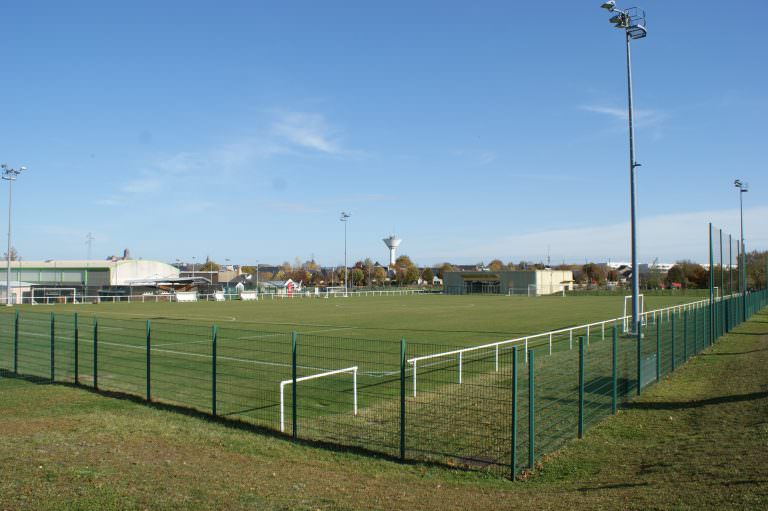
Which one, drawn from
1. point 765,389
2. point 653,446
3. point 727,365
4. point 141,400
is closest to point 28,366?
point 141,400

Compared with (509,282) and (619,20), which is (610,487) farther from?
(509,282)

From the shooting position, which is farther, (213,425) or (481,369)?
(481,369)

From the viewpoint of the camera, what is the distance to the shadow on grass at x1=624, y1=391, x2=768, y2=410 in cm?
1298

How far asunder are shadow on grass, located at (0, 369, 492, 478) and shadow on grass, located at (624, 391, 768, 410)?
572cm

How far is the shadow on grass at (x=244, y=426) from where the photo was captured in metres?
9.06

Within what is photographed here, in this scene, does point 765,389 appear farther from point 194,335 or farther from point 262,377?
point 194,335

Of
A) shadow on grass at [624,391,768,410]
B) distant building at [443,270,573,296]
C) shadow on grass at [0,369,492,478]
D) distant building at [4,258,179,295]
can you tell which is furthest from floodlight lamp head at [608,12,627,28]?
distant building at [443,270,573,296]

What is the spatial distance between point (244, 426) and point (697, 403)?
30.6 ft

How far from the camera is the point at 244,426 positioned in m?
11.4

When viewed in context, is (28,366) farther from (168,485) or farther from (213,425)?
(168,485)

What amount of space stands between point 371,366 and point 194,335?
37.7ft

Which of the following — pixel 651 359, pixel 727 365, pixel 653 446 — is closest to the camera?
pixel 653 446

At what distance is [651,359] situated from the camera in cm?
1569

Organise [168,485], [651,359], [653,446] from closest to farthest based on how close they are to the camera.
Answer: [168,485] → [653,446] → [651,359]
